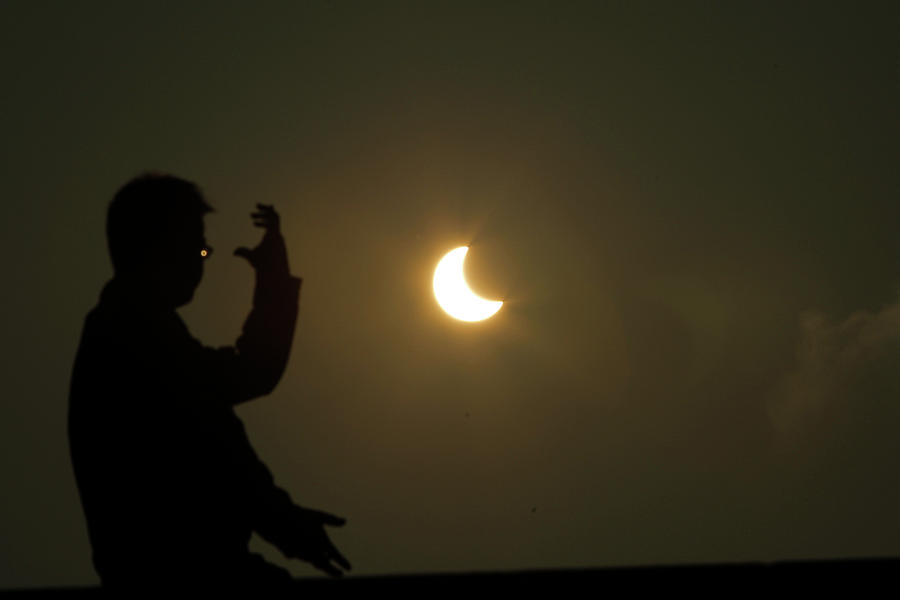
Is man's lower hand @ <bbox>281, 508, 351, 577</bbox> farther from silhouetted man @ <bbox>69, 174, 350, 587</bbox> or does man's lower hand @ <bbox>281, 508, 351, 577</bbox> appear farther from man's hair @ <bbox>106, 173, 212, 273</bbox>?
man's hair @ <bbox>106, 173, 212, 273</bbox>

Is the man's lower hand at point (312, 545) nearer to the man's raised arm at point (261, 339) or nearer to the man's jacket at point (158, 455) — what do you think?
the man's jacket at point (158, 455)

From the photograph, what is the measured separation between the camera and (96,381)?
4.01 meters

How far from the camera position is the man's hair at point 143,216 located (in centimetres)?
423

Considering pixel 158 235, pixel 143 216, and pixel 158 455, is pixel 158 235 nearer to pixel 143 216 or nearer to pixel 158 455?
pixel 143 216

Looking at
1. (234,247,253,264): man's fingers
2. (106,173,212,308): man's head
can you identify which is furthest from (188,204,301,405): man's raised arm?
(106,173,212,308): man's head

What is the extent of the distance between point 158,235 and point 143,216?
87 millimetres

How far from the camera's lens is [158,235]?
4.26 m

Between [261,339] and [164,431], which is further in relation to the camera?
[261,339]

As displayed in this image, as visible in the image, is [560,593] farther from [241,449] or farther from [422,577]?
[241,449]

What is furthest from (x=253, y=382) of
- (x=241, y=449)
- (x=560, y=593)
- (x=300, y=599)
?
(x=560, y=593)

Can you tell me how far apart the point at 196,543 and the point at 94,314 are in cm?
89

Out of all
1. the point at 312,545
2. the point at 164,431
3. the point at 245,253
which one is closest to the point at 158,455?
the point at 164,431

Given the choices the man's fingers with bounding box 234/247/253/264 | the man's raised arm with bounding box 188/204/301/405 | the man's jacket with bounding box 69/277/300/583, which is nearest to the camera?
the man's jacket with bounding box 69/277/300/583

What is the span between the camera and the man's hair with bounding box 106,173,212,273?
4.23 m
